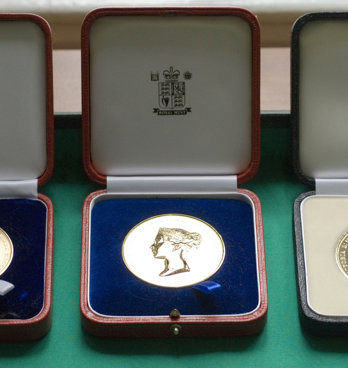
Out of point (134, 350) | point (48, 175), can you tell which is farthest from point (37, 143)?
point (134, 350)

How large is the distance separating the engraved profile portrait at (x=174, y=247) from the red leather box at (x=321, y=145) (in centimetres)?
17

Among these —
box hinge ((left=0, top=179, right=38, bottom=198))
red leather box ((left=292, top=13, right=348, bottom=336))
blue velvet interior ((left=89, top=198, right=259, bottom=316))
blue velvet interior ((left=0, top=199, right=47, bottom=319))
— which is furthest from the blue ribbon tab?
box hinge ((left=0, top=179, right=38, bottom=198))

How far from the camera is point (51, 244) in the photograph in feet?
3.96

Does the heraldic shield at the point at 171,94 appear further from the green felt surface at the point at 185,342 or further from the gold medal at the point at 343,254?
the gold medal at the point at 343,254

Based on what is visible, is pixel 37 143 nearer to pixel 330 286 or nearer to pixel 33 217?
pixel 33 217

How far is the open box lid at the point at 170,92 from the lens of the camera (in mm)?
1233

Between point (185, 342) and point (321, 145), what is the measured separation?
42 cm

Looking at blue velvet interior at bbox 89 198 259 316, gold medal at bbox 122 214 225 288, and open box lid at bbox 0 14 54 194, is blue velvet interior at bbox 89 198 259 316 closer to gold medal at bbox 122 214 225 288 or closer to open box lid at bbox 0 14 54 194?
gold medal at bbox 122 214 225 288

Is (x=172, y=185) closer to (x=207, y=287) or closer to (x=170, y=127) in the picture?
(x=170, y=127)

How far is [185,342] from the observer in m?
1.11

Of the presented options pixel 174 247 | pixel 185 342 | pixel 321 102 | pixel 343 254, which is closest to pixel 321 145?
pixel 321 102

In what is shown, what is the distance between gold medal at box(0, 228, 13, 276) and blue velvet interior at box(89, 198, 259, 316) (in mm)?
127

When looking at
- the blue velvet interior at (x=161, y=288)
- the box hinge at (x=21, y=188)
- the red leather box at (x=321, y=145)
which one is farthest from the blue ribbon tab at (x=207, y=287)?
the box hinge at (x=21, y=188)

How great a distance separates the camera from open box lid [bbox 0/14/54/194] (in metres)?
1.24
